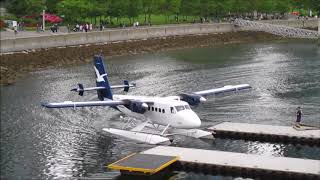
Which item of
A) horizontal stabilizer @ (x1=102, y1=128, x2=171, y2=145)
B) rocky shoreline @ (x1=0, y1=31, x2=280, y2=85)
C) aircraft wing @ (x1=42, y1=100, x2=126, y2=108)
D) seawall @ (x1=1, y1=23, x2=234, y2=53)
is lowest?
horizontal stabilizer @ (x1=102, y1=128, x2=171, y2=145)

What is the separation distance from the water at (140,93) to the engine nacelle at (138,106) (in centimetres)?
272

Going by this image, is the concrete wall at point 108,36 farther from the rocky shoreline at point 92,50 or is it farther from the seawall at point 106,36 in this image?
the rocky shoreline at point 92,50

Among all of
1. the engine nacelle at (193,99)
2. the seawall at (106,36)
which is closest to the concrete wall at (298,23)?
the seawall at (106,36)

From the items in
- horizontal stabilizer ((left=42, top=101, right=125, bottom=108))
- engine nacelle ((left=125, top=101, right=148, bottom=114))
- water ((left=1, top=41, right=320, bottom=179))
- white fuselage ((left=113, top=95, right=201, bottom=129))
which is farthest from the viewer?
engine nacelle ((left=125, top=101, right=148, bottom=114))

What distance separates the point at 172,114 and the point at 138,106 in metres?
3.52

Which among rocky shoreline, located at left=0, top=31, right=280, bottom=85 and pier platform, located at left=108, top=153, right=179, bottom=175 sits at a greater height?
rocky shoreline, located at left=0, top=31, right=280, bottom=85

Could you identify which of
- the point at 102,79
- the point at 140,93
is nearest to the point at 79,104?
the point at 102,79

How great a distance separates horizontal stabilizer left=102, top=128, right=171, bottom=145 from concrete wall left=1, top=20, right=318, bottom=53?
4166 cm

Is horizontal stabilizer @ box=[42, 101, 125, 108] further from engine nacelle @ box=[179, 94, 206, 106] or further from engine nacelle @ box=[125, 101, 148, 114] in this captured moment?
engine nacelle @ box=[179, 94, 206, 106]

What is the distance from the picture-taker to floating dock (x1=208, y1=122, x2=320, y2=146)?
46656 millimetres

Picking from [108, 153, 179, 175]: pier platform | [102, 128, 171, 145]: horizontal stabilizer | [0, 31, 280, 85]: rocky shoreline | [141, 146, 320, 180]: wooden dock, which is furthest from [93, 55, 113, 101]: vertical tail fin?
[0, 31, 280, 85]: rocky shoreline

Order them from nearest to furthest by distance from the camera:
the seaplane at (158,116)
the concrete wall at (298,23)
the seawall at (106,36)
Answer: the seaplane at (158,116) < the seawall at (106,36) < the concrete wall at (298,23)

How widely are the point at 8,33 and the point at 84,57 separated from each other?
45.1 feet

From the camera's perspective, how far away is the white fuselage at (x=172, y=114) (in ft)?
151
